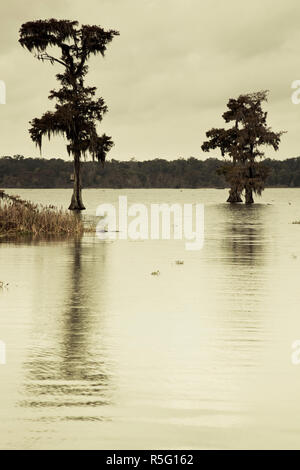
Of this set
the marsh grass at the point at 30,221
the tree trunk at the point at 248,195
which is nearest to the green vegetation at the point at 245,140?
the tree trunk at the point at 248,195

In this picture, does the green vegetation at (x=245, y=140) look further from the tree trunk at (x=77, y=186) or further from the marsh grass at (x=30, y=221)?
the marsh grass at (x=30, y=221)

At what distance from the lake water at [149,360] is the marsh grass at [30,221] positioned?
16328mm

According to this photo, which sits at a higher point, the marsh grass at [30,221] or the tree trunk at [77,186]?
the tree trunk at [77,186]

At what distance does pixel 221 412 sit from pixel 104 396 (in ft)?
4.22

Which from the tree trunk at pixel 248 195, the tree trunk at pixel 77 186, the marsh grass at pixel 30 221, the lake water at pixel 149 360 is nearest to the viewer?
the lake water at pixel 149 360

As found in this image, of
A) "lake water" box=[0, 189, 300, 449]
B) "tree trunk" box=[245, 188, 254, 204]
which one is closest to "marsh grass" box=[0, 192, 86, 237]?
"lake water" box=[0, 189, 300, 449]

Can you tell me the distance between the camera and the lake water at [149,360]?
7477 millimetres

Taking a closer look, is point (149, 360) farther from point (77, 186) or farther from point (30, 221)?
point (77, 186)

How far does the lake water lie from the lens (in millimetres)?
7477

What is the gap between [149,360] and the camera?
34.4ft

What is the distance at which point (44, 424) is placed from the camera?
7633 millimetres

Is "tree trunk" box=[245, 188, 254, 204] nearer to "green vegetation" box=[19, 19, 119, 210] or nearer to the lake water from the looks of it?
"green vegetation" box=[19, 19, 119, 210]

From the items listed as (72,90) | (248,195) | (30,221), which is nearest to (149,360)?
(30,221)

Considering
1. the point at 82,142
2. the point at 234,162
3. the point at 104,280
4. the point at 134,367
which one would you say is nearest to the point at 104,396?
the point at 134,367
